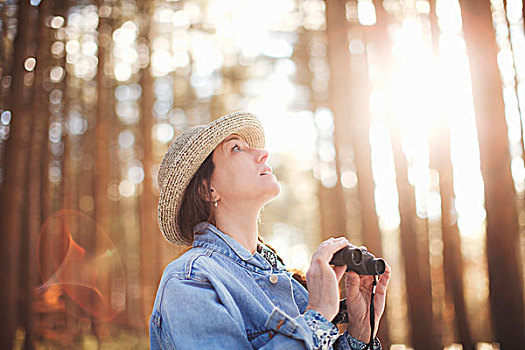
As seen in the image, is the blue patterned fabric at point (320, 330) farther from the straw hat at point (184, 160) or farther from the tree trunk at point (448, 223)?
the tree trunk at point (448, 223)

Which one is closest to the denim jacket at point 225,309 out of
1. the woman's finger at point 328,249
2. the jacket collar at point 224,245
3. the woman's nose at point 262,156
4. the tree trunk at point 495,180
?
the jacket collar at point 224,245

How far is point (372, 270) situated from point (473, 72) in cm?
242

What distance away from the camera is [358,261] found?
1.04 m

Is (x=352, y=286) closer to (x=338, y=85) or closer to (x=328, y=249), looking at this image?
(x=328, y=249)

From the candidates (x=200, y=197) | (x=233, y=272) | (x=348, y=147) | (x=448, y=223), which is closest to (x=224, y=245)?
(x=233, y=272)

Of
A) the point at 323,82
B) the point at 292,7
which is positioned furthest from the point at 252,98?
the point at 292,7

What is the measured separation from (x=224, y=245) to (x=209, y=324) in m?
0.29

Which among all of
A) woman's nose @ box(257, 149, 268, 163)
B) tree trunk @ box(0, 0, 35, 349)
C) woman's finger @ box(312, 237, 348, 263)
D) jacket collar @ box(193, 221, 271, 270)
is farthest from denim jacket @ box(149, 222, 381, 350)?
tree trunk @ box(0, 0, 35, 349)

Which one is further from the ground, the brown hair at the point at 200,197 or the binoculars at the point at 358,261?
the brown hair at the point at 200,197

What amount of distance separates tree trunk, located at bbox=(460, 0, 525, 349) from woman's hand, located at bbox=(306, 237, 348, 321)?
2.22 meters

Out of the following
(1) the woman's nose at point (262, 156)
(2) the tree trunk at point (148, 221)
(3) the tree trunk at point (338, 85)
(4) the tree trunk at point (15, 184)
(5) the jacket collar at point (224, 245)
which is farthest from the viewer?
(2) the tree trunk at point (148, 221)

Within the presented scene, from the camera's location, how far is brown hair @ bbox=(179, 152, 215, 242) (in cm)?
124

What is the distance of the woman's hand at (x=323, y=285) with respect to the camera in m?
0.92

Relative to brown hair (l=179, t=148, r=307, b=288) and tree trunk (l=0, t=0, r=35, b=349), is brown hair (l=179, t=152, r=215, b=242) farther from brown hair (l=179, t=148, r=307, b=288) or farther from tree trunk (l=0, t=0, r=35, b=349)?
tree trunk (l=0, t=0, r=35, b=349)
